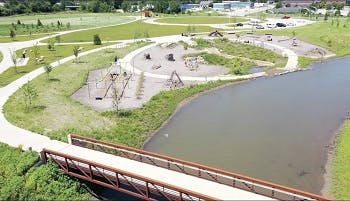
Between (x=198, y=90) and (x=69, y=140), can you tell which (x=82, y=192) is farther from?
(x=198, y=90)

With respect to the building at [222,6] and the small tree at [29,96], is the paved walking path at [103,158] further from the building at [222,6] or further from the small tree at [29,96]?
the building at [222,6]

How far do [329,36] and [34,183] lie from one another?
6884cm

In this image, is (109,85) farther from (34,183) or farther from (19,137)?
(34,183)

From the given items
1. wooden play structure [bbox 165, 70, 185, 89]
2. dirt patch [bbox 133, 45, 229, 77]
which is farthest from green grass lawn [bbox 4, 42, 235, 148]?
dirt patch [bbox 133, 45, 229, 77]

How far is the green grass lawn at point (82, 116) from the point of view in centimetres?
3206

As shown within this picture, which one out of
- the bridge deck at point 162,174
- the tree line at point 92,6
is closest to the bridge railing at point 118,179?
the bridge deck at point 162,174

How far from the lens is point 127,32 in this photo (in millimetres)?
93062

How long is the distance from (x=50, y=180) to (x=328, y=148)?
2103cm

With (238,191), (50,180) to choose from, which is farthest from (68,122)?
(238,191)

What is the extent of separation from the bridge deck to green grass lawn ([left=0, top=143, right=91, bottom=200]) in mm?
1556

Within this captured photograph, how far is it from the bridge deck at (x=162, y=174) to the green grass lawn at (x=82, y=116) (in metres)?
4.27

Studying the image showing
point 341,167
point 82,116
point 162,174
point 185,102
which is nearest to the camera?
point 162,174

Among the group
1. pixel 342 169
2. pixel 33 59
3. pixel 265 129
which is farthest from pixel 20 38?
pixel 342 169

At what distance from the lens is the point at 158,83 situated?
47.0m
